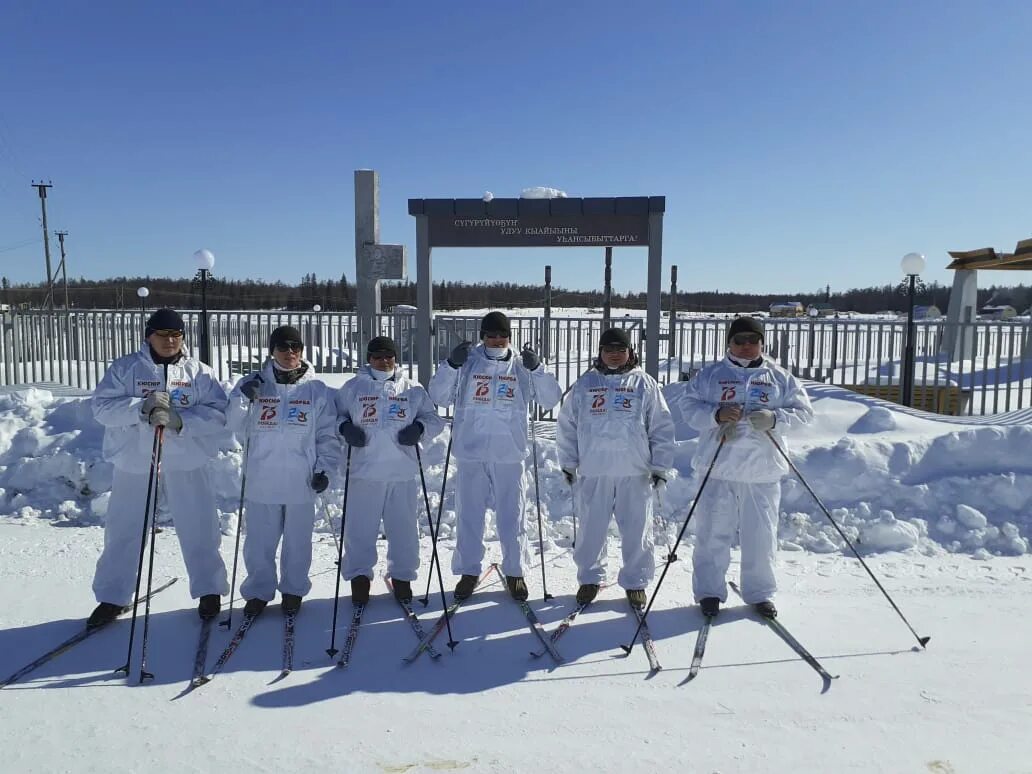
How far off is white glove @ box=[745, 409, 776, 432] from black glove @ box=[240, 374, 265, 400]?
3.10 metres

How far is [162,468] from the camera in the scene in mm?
4320

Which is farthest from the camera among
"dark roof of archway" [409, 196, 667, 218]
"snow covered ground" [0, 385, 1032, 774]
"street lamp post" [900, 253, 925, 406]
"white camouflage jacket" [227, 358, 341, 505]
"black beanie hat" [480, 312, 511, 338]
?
"street lamp post" [900, 253, 925, 406]

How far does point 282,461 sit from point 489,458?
1.36 meters

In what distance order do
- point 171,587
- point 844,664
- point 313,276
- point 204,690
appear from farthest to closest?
point 313,276 < point 171,587 < point 844,664 < point 204,690

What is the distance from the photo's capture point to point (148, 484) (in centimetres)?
432

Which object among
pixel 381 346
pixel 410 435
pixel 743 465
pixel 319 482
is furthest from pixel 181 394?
pixel 743 465

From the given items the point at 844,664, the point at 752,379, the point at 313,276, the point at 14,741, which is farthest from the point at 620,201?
the point at 313,276

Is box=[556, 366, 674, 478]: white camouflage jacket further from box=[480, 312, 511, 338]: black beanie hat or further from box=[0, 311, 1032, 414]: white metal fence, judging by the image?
box=[0, 311, 1032, 414]: white metal fence

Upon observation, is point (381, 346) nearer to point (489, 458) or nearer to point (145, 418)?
point (489, 458)

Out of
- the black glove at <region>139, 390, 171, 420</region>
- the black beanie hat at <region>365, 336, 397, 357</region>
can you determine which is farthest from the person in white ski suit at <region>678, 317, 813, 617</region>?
the black glove at <region>139, 390, 171, 420</region>

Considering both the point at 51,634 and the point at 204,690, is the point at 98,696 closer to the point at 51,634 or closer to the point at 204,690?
the point at 204,690

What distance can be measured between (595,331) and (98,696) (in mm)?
8513

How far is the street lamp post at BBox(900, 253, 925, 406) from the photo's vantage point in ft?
34.6

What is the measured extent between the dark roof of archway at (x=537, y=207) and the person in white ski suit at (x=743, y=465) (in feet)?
13.4
